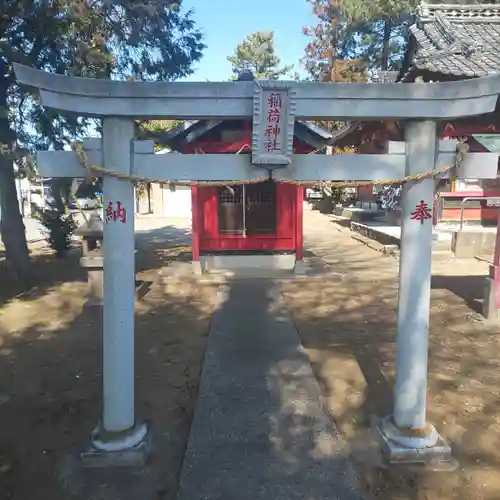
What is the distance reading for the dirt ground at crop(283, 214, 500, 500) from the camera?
3.51 m

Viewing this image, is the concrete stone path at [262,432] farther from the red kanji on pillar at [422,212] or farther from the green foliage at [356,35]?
the green foliage at [356,35]

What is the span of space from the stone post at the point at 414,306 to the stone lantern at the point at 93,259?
236 inches

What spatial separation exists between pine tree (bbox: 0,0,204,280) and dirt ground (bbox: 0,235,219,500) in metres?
2.37

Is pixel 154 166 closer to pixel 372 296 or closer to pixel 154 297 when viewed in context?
pixel 154 297

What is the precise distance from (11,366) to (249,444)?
330 centimetres

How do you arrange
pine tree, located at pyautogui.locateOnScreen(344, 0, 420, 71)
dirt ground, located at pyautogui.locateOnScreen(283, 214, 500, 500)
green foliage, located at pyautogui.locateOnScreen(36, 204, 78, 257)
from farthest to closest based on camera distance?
pine tree, located at pyautogui.locateOnScreen(344, 0, 420, 71) → green foliage, located at pyautogui.locateOnScreen(36, 204, 78, 257) → dirt ground, located at pyautogui.locateOnScreen(283, 214, 500, 500)

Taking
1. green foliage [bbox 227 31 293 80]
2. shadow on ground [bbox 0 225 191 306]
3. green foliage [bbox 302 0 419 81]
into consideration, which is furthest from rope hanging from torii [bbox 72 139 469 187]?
green foliage [bbox 227 31 293 80]

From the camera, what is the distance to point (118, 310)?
377 cm

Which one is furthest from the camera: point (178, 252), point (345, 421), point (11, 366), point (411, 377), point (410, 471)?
point (178, 252)

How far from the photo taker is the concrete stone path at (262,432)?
10.9 ft

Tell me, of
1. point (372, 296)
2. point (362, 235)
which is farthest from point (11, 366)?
point (362, 235)

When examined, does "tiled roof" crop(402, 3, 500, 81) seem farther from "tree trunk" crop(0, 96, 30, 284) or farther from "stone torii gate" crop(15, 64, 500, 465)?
"tree trunk" crop(0, 96, 30, 284)

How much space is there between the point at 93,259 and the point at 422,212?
647 centimetres

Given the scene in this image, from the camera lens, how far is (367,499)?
3211 mm
